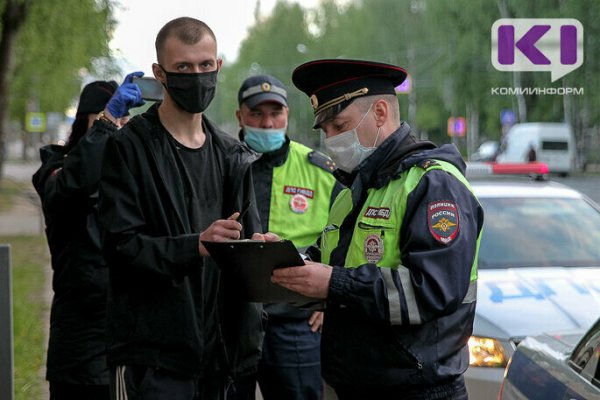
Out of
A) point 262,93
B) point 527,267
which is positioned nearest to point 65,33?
point 527,267

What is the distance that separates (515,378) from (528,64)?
4.96m

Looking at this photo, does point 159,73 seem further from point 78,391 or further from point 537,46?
point 537,46

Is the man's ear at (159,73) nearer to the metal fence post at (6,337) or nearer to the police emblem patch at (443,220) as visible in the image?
the police emblem patch at (443,220)

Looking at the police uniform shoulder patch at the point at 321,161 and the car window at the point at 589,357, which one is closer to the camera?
the car window at the point at 589,357

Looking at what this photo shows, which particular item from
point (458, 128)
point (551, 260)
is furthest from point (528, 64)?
point (458, 128)

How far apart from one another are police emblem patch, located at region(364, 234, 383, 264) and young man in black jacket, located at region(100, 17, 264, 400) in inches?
16.3

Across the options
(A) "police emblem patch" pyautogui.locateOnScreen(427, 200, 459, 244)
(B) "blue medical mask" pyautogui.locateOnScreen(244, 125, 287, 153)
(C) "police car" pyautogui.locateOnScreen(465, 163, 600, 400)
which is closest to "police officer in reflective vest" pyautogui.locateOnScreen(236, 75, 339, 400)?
(B) "blue medical mask" pyautogui.locateOnScreen(244, 125, 287, 153)

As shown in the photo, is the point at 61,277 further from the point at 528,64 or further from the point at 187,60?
the point at 528,64

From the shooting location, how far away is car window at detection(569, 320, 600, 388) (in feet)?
10.5

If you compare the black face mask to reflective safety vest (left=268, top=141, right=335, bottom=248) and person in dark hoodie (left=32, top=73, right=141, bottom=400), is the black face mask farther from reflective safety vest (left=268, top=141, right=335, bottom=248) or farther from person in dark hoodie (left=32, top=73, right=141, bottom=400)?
reflective safety vest (left=268, top=141, right=335, bottom=248)

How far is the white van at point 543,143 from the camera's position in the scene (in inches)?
1507

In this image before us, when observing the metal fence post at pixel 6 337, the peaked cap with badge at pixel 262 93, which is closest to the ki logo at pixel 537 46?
the peaked cap with badge at pixel 262 93

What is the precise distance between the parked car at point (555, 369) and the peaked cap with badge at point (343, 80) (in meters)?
1.16

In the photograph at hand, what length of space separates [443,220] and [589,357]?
918mm
